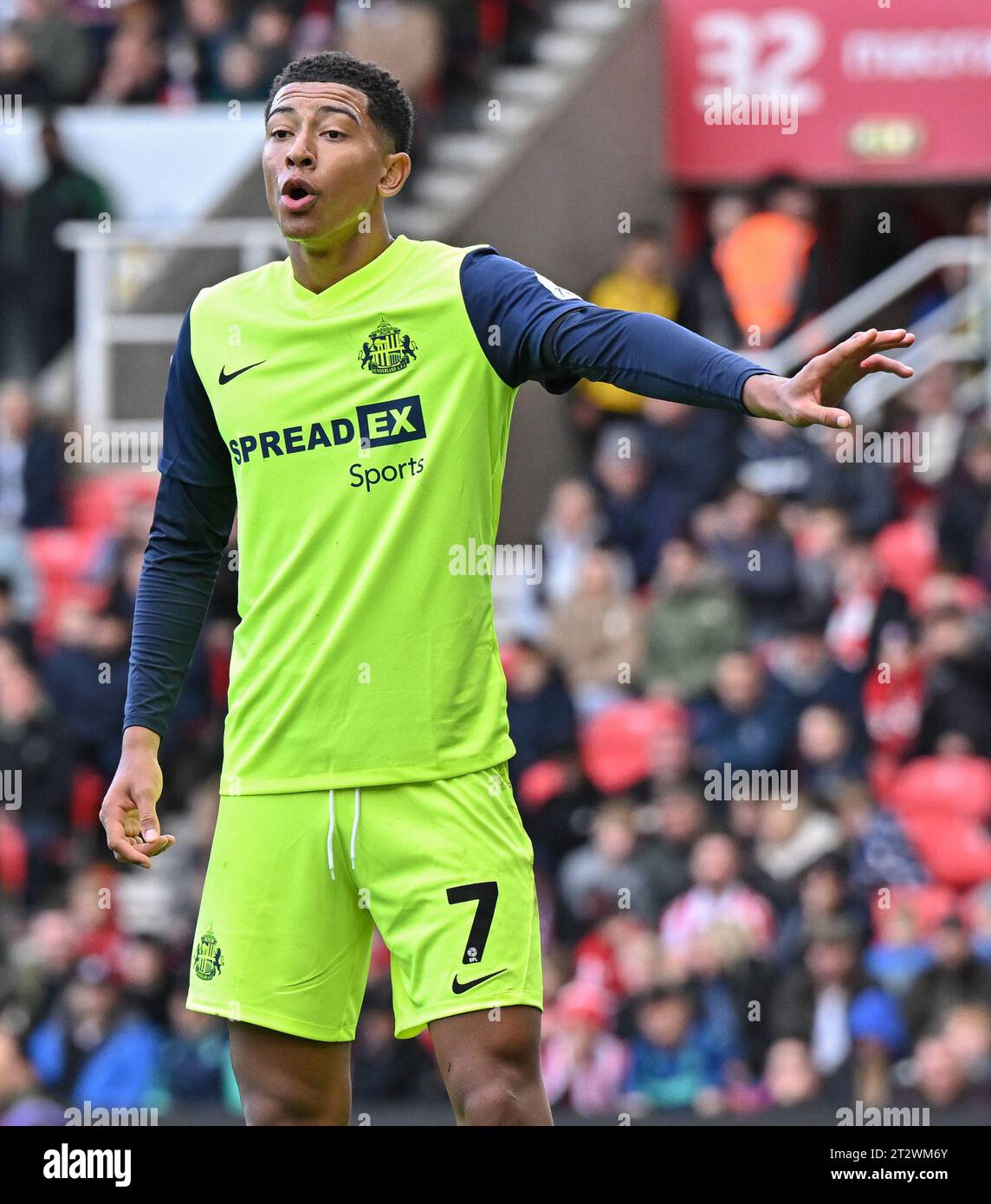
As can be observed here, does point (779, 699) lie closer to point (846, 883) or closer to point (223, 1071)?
point (846, 883)

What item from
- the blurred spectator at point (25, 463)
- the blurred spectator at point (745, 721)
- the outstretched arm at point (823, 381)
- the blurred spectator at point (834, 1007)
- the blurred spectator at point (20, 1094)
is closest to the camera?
the outstretched arm at point (823, 381)

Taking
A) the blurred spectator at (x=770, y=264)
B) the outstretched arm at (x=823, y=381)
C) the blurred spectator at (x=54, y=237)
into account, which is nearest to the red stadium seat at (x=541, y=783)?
the blurred spectator at (x=770, y=264)

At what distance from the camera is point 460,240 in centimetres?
1277

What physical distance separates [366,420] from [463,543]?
28 cm

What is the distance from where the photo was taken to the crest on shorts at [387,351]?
13.4 feet

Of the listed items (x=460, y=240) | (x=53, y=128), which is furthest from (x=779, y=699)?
(x=53, y=128)

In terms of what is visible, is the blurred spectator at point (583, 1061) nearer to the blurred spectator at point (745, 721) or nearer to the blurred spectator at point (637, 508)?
the blurred spectator at point (745, 721)

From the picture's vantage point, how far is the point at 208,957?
4.14 m

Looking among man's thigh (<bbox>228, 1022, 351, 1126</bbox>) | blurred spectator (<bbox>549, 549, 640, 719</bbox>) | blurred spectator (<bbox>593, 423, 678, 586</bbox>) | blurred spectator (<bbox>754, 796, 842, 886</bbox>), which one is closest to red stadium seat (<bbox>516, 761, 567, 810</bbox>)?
blurred spectator (<bbox>549, 549, 640, 719</bbox>)

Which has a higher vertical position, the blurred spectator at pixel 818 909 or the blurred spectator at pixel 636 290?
the blurred spectator at pixel 636 290

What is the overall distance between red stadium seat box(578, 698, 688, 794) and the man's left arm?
593 cm

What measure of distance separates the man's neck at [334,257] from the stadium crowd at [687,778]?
4520 mm

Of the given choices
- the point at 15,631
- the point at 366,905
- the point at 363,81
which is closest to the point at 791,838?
the point at 15,631

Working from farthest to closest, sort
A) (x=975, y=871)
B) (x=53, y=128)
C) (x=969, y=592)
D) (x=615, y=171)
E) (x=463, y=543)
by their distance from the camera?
(x=615, y=171)
(x=53, y=128)
(x=969, y=592)
(x=975, y=871)
(x=463, y=543)
